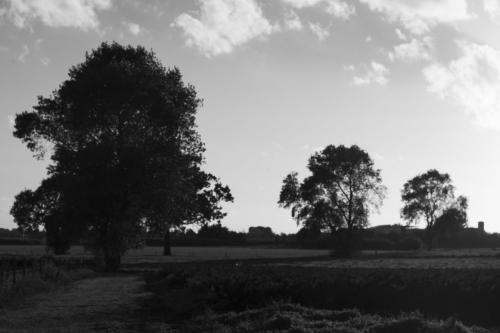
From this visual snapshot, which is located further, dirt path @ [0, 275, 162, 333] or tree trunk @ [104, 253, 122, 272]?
tree trunk @ [104, 253, 122, 272]

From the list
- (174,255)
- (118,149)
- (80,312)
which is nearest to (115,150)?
(118,149)

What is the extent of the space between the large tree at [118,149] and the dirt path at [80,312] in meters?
12.4

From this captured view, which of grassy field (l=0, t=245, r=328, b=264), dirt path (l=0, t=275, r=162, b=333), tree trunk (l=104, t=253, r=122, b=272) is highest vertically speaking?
grassy field (l=0, t=245, r=328, b=264)

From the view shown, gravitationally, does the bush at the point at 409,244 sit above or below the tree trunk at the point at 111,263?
above

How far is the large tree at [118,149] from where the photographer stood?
42.3m

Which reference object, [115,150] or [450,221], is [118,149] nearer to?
[115,150]

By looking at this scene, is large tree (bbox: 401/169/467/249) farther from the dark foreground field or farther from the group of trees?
the dark foreground field

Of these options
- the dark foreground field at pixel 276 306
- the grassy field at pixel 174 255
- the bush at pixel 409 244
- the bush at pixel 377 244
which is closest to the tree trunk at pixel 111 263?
the grassy field at pixel 174 255

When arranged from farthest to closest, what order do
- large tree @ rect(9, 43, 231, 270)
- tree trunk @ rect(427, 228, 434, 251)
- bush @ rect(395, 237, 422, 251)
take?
1. tree trunk @ rect(427, 228, 434, 251)
2. bush @ rect(395, 237, 422, 251)
3. large tree @ rect(9, 43, 231, 270)

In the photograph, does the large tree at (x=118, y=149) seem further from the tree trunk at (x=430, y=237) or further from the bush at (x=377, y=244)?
the tree trunk at (x=430, y=237)

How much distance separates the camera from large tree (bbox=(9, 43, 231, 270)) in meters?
42.3

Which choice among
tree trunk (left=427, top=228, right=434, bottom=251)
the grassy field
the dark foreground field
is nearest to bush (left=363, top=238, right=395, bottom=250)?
tree trunk (left=427, top=228, right=434, bottom=251)

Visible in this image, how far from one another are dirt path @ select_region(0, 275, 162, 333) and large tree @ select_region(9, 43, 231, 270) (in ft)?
40.6

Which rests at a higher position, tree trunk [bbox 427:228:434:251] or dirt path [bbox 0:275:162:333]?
tree trunk [bbox 427:228:434:251]
